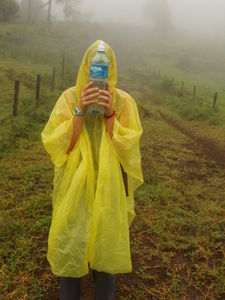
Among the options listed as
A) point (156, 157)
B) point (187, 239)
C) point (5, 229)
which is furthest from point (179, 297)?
point (156, 157)

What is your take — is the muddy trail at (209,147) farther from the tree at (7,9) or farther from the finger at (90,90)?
the tree at (7,9)

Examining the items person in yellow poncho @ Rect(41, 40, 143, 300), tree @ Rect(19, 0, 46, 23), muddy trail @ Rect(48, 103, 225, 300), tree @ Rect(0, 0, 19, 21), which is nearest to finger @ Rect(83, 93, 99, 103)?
person in yellow poncho @ Rect(41, 40, 143, 300)

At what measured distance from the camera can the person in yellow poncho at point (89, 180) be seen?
1.80 metres

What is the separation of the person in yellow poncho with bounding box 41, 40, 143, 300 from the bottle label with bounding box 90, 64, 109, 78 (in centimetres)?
8

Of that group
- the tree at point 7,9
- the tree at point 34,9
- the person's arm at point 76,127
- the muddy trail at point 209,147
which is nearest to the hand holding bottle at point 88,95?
the person's arm at point 76,127

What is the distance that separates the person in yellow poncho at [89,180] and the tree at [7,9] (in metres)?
35.6

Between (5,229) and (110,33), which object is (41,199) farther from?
(110,33)

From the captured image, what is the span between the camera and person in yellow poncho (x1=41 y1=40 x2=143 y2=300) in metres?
1.80

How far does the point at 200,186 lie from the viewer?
5242mm

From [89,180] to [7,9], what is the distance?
121 ft

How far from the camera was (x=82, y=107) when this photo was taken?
70.4 inches

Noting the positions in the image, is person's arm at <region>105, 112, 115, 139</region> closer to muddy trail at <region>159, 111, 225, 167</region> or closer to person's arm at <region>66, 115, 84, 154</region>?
person's arm at <region>66, 115, 84, 154</region>

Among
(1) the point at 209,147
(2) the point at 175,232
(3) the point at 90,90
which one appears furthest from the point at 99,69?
(1) the point at 209,147

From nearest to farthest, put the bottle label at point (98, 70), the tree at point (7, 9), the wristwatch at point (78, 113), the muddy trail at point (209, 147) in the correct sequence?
the bottle label at point (98, 70) < the wristwatch at point (78, 113) < the muddy trail at point (209, 147) < the tree at point (7, 9)
